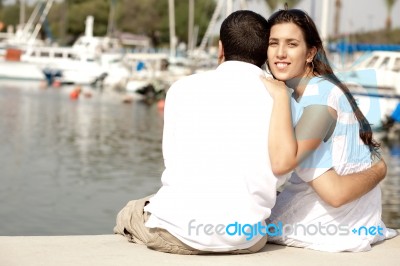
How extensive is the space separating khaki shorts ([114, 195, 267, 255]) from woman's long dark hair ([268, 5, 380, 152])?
66cm

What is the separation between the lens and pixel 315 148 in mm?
3736

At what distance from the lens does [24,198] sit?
12.1 metres

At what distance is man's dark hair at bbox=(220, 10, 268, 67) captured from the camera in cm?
366

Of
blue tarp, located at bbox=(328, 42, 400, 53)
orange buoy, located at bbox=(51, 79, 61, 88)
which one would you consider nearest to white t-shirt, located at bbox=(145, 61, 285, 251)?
blue tarp, located at bbox=(328, 42, 400, 53)

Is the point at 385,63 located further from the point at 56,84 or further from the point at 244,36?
the point at 244,36

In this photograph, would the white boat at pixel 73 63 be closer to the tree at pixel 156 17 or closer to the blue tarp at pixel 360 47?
the blue tarp at pixel 360 47

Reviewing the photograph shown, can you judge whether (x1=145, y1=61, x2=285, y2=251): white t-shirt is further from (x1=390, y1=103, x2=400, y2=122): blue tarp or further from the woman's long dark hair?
(x1=390, y1=103, x2=400, y2=122): blue tarp

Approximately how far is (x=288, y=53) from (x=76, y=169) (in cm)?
1181

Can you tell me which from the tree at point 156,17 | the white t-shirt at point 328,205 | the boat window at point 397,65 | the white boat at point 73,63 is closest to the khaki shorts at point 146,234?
the white t-shirt at point 328,205

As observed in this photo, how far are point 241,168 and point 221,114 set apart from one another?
23cm

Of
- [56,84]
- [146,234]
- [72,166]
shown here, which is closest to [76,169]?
[72,166]

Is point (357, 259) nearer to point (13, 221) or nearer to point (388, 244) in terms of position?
point (388, 244)

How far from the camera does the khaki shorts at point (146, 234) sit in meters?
3.70

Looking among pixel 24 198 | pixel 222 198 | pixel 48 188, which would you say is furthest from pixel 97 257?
pixel 48 188
